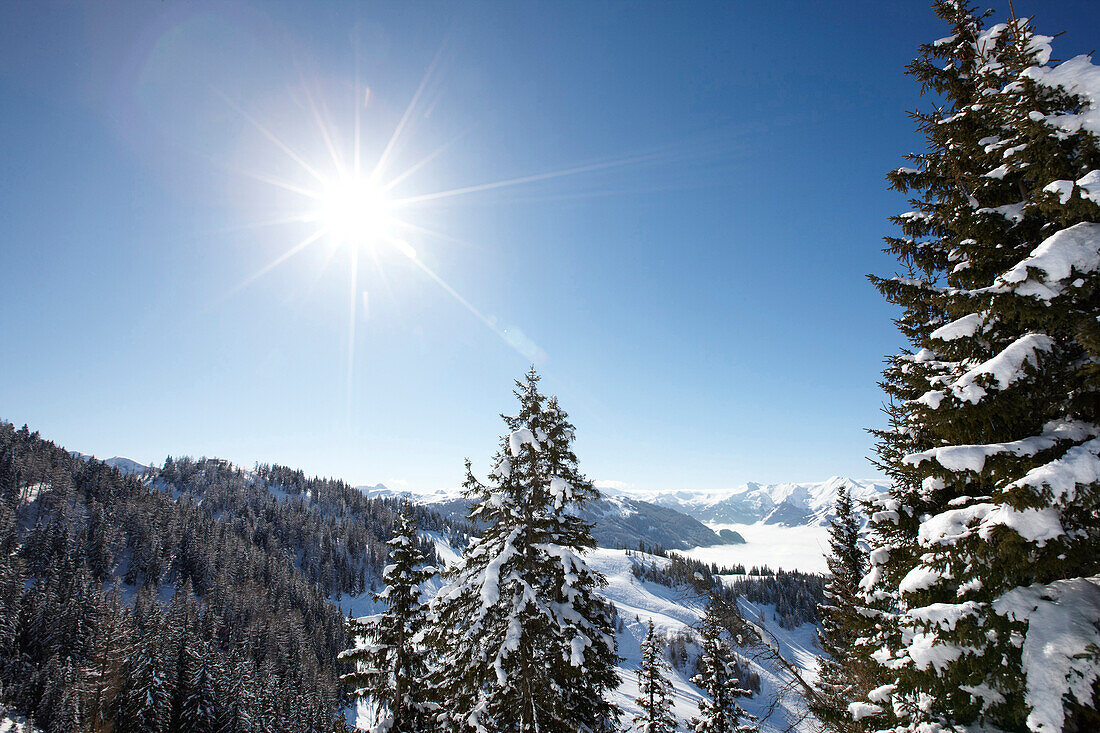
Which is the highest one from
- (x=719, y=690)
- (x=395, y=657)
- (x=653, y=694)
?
(x=395, y=657)

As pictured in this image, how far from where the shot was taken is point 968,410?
589 cm

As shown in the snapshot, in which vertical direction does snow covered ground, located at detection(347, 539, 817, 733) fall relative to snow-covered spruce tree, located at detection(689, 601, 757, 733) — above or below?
below

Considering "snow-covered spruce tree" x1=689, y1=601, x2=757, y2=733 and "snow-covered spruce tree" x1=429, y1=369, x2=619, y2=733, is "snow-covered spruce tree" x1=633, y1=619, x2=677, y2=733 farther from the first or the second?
"snow-covered spruce tree" x1=429, y1=369, x2=619, y2=733

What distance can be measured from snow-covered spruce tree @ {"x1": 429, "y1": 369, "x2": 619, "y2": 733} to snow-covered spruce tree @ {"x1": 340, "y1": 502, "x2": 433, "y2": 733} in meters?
2.52

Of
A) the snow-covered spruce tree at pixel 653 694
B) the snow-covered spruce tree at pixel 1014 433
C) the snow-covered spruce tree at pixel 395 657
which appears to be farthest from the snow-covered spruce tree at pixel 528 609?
the snow-covered spruce tree at pixel 653 694

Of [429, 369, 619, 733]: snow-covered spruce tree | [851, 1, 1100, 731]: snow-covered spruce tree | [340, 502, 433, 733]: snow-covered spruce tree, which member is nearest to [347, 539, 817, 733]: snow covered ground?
[340, 502, 433, 733]: snow-covered spruce tree

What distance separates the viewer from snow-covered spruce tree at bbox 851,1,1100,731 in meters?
4.90

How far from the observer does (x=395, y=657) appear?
1483cm

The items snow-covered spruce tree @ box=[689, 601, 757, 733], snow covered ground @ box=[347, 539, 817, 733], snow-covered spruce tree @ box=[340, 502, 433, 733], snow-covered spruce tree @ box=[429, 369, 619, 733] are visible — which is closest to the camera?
snow-covered spruce tree @ box=[429, 369, 619, 733]

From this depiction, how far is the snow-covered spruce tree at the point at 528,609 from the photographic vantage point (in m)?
10.8

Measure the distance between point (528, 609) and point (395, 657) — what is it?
748cm

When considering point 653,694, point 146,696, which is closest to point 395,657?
point 653,694

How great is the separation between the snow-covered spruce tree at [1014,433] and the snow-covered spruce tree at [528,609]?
21.1 feet

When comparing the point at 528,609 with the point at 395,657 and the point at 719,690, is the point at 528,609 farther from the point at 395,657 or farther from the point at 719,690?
the point at 719,690
